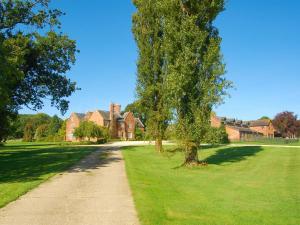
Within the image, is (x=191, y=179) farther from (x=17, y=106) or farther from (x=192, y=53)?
(x=17, y=106)

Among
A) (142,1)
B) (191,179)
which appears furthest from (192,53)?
(142,1)

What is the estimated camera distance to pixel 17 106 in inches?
1325

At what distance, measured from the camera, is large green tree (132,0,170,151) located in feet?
122

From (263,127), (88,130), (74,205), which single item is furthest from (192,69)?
(263,127)

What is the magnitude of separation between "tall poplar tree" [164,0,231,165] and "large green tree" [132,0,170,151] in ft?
43.2

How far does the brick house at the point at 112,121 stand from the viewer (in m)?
89.5

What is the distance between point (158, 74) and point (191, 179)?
68.5 ft

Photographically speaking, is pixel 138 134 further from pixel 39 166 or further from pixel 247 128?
pixel 39 166

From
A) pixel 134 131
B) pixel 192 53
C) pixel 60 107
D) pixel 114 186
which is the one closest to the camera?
pixel 114 186

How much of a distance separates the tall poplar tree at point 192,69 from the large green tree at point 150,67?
1317 centimetres

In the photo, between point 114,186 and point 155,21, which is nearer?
point 114,186

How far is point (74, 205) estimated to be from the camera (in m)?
10.8

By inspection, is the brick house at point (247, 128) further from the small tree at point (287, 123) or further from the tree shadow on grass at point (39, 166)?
the tree shadow on grass at point (39, 166)

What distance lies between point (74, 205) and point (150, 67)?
27.6m
